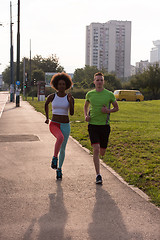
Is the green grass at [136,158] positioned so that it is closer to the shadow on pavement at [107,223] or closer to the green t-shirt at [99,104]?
the shadow on pavement at [107,223]

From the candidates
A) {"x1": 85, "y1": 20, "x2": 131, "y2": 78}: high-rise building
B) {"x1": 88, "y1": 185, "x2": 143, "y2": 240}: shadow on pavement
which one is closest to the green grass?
{"x1": 88, "y1": 185, "x2": 143, "y2": 240}: shadow on pavement

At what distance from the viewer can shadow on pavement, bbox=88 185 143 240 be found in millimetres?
3792

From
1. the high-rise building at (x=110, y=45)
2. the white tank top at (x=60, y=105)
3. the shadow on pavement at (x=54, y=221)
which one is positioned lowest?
the shadow on pavement at (x=54, y=221)

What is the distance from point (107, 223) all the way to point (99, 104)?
231cm

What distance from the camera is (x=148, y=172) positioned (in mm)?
6809

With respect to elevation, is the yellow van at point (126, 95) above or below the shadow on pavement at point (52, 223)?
above

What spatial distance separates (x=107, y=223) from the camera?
4156 mm

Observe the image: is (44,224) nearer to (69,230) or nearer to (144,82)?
(69,230)

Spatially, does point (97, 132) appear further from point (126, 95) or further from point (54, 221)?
point (126, 95)

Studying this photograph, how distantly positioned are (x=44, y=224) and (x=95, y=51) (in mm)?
182785

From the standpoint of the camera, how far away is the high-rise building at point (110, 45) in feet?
591

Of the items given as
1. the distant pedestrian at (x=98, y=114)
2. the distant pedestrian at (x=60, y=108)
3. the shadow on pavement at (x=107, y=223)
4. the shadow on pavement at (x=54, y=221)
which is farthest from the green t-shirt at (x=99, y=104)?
the shadow on pavement at (x=54, y=221)

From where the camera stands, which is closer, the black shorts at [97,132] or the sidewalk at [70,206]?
the sidewalk at [70,206]

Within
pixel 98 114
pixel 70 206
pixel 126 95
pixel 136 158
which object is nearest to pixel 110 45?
pixel 126 95
